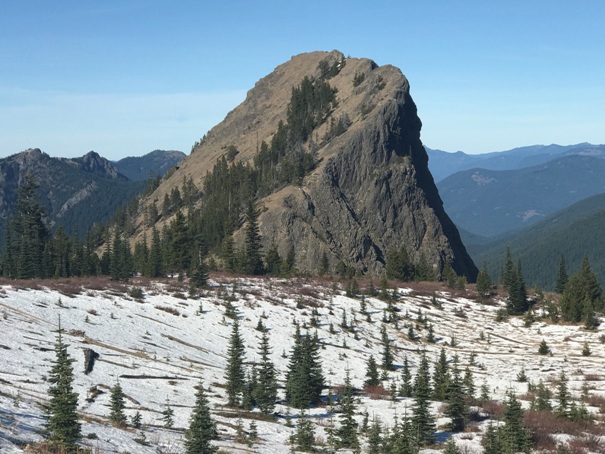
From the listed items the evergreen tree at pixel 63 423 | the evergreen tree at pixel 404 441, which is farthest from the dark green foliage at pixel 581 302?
the evergreen tree at pixel 63 423

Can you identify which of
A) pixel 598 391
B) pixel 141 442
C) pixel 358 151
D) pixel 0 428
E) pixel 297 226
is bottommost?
pixel 598 391

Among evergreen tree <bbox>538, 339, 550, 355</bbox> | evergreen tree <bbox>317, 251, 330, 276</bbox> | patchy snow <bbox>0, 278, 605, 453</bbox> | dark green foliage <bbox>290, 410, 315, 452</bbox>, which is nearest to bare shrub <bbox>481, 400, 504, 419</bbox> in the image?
patchy snow <bbox>0, 278, 605, 453</bbox>

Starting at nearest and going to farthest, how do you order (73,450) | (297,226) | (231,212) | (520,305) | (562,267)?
(73,450), (520,305), (562,267), (297,226), (231,212)

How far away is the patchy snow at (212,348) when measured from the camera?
20.4 m

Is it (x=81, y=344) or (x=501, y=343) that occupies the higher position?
(x=81, y=344)

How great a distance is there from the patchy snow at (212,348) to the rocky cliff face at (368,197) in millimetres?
61519

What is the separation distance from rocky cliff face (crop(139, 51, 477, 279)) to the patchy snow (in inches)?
2422

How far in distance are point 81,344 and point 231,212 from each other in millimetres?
110044

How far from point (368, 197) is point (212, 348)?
105m

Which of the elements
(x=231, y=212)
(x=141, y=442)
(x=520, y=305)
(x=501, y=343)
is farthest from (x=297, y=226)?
(x=141, y=442)

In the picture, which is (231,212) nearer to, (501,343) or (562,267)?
(562,267)

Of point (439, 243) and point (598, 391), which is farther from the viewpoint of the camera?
point (439, 243)

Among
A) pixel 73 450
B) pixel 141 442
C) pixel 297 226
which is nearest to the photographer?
pixel 73 450

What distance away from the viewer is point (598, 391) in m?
33.8
